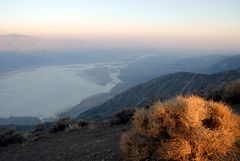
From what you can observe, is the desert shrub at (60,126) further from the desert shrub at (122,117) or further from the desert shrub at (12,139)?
the desert shrub at (122,117)

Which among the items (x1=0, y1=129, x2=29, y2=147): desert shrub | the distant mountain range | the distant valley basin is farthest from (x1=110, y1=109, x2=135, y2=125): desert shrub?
the distant valley basin

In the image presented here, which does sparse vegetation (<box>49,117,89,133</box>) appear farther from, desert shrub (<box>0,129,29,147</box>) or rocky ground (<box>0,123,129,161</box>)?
desert shrub (<box>0,129,29,147</box>)

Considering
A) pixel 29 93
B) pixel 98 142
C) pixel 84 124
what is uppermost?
pixel 98 142

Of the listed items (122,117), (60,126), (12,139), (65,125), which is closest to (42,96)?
(60,126)

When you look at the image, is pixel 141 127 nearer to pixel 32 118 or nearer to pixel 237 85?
pixel 237 85

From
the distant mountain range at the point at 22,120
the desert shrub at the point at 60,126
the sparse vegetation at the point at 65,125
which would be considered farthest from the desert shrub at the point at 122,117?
the distant mountain range at the point at 22,120

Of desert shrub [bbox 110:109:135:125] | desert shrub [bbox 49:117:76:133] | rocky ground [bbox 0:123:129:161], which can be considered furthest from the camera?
desert shrub [bbox 49:117:76:133]

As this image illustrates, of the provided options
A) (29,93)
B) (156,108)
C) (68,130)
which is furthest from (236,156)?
(29,93)
